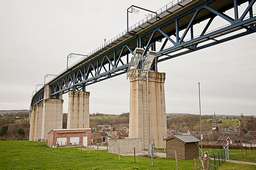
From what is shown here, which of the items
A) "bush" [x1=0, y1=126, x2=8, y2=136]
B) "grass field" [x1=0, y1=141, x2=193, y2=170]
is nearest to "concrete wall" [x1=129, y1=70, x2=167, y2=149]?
"grass field" [x1=0, y1=141, x2=193, y2=170]

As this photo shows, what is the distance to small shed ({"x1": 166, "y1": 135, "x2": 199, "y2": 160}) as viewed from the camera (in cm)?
2736

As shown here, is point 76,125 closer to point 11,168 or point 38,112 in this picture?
point 38,112

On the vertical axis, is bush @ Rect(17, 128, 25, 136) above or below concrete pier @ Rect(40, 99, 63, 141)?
below

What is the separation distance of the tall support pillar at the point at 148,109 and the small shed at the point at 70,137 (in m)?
Result: 22.9

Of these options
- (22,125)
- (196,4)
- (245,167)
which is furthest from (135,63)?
(22,125)

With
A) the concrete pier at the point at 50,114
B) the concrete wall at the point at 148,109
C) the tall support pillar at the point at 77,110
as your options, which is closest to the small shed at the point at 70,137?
the tall support pillar at the point at 77,110

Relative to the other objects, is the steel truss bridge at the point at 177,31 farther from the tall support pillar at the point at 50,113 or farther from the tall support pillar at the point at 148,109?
the tall support pillar at the point at 50,113

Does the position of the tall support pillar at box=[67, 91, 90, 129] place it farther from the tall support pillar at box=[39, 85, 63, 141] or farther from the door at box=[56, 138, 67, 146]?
the tall support pillar at box=[39, 85, 63, 141]

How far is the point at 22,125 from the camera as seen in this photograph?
427 ft

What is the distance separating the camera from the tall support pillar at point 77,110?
2509 inches

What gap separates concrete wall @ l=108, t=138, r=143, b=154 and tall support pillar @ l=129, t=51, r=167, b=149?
632mm

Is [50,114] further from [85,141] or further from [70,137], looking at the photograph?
[85,141]

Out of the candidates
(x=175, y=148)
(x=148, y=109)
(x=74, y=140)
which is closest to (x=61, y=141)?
(x=74, y=140)

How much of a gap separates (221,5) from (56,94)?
58.2m
